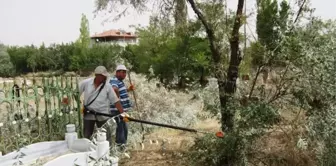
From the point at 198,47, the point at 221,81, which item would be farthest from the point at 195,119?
the point at 198,47

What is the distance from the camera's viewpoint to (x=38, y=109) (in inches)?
234

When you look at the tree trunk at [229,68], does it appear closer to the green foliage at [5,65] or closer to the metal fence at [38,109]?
the metal fence at [38,109]

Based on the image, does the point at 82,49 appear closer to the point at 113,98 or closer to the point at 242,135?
the point at 113,98

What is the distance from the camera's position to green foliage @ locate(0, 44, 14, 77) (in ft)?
114

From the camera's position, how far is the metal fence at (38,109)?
17.6ft

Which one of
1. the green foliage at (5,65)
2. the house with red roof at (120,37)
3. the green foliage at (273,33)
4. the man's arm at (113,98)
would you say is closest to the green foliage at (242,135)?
the green foliage at (273,33)

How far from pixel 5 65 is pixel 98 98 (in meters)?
32.7

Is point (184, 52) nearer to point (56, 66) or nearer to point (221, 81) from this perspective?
point (221, 81)

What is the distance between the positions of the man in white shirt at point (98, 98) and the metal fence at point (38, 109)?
0.21m

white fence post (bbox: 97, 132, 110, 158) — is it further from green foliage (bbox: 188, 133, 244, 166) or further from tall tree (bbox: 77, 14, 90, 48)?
tall tree (bbox: 77, 14, 90, 48)

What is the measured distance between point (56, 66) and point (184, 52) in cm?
2068

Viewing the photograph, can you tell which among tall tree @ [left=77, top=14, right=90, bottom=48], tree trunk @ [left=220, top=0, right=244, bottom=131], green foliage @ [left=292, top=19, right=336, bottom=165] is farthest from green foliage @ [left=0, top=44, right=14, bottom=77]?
green foliage @ [left=292, top=19, right=336, bottom=165]

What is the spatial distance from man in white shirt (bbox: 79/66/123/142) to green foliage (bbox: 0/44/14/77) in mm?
31163

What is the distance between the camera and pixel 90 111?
5820 millimetres
